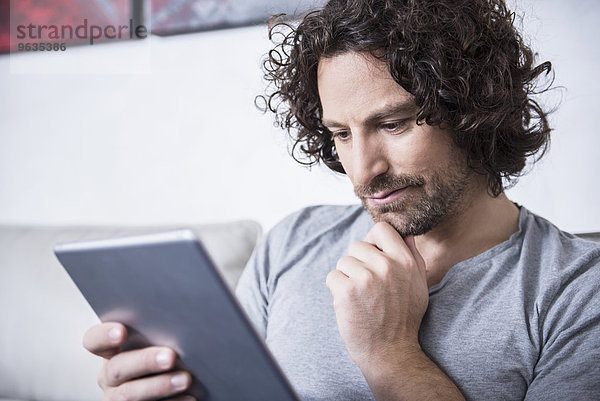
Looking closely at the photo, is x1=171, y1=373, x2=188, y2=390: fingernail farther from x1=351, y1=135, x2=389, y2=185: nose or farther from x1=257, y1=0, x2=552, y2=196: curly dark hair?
x1=257, y1=0, x2=552, y2=196: curly dark hair

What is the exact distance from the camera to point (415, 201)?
108 cm

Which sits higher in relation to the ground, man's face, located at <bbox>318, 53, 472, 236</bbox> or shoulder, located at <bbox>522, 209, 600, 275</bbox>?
man's face, located at <bbox>318, 53, 472, 236</bbox>

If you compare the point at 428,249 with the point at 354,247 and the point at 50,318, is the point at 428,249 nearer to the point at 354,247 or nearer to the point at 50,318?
the point at 354,247

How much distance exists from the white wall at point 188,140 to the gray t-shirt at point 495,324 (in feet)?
1.38

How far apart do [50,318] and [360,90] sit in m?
1.01

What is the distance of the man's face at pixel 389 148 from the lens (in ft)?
3.44

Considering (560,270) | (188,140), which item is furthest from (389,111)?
(188,140)

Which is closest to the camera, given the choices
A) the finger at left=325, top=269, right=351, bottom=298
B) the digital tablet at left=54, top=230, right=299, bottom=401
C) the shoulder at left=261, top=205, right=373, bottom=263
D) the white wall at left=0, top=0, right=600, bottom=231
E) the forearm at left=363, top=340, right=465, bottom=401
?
the digital tablet at left=54, top=230, right=299, bottom=401

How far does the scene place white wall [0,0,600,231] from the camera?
144 cm

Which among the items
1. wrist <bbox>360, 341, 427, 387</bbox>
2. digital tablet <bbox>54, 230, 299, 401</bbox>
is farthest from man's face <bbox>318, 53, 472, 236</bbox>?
digital tablet <bbox>54, 230, 299, 401</bbox>

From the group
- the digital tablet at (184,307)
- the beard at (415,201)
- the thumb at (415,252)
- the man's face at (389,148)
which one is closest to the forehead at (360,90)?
the man's face at (389,148)

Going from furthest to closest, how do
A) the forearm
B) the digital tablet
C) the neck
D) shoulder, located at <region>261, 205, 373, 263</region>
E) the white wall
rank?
the white wall < shoulder, located at <region>261, 205, 373, 263</region> < the neck < the forearm < the digital tablet

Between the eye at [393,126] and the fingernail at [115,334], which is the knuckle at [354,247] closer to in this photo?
the eye at [393,126]

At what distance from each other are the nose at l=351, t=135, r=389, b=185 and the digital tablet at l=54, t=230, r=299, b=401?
0.47m
